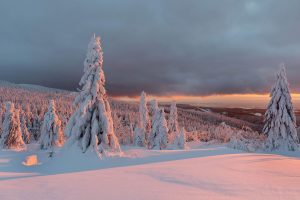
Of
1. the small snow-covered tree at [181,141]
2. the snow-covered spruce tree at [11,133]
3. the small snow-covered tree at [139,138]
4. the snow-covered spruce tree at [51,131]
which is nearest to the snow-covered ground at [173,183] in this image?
the snow-covered spruce tree at [11,133]

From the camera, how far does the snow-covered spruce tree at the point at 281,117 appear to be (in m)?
35.7

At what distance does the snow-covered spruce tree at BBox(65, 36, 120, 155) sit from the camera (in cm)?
2198

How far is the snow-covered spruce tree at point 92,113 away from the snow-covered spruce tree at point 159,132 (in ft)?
99.7

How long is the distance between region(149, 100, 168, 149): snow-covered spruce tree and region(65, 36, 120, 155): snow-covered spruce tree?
1196 inches

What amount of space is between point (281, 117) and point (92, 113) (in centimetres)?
2289

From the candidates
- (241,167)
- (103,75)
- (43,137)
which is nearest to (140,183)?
(241,167)

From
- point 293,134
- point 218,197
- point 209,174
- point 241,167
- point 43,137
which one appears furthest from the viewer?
point 43,137

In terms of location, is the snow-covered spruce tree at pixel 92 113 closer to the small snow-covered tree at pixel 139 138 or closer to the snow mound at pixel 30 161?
the snow mound at pixel 30 161

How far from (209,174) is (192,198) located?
4.23 metres

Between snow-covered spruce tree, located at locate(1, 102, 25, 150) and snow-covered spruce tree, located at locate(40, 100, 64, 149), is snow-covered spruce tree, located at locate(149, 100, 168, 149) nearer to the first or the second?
snow-covered spruce tree, located at locate(40, 100, 64, 149)

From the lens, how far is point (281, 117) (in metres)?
35.9

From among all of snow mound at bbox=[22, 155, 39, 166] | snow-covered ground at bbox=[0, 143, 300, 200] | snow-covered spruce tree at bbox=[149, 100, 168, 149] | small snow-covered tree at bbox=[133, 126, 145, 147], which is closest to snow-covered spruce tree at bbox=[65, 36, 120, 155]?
snow mound at bbox=[22, 155, 39, 166]

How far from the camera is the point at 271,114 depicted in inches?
1447

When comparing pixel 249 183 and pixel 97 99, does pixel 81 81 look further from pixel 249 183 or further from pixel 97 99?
pixel 249 183
